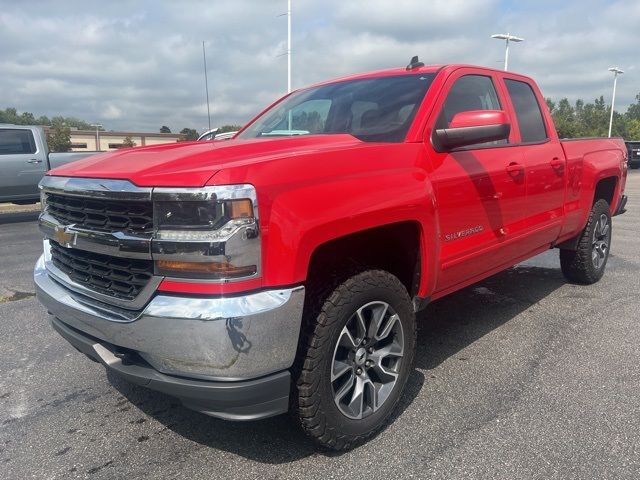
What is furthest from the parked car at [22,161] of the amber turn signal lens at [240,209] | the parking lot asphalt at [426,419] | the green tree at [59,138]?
the green tree at [59,138]

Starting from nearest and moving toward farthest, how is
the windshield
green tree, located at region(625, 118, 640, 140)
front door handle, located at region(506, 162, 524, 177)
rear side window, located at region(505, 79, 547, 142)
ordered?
the windshield, front door handle, located at region(506, 162, 524, 177), rear side window, located at region(505, 79, 547, 142), green tree, located at region(625, 118, 640, 140)

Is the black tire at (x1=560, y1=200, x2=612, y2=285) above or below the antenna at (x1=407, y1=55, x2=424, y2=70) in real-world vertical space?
below

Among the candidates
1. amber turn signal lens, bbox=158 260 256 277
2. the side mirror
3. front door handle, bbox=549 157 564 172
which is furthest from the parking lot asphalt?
the side mirror

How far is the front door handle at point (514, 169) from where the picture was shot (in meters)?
3.68

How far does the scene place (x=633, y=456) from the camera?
254 cm

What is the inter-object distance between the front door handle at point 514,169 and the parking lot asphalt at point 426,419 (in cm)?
126

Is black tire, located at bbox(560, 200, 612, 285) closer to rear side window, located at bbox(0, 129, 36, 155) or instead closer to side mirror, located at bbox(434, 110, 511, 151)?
side mirror, located at bbox(434, 110, 511, 151)

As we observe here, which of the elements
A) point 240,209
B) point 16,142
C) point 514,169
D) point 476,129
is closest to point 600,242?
point 514,169

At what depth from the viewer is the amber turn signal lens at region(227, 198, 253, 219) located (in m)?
2.09

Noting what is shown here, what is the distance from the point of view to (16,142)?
12047 millimetres

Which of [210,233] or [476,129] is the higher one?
[476,129]

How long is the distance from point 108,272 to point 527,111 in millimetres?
3508

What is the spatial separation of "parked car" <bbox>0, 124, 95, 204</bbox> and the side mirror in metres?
10.7

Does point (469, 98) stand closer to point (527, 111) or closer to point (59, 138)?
point (527, 111)
